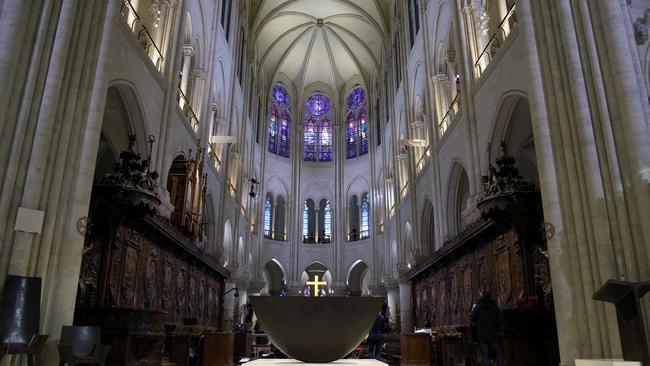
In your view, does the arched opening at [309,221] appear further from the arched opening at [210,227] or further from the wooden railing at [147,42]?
the wooden railing at [147,42]

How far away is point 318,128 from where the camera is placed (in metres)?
35.9

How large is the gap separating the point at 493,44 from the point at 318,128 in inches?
907

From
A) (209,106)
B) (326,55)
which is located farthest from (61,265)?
(326,55)

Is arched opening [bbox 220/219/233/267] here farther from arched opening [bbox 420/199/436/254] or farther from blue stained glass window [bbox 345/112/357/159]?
blue stained glass window [bbox 345/112/357/159]

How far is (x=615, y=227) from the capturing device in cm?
706

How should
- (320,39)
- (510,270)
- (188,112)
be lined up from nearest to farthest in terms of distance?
(510,270) < (188,112) < (320,39)

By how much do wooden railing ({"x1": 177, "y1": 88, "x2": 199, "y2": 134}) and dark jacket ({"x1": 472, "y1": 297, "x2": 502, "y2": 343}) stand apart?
11028mm

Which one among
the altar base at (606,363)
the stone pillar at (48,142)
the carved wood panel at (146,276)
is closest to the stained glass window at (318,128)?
the carved wood panel at (146,276)

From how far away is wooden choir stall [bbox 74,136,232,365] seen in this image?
878cm

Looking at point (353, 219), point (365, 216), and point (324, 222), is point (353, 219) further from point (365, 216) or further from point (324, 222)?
point (324, 222)

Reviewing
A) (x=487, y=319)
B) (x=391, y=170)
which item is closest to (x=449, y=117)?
(x=487, y=319)

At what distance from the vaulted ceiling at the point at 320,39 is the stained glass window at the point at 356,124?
134cm

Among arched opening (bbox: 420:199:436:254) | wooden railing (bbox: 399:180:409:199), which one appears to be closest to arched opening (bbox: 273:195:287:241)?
wooden railing (bbox: 399:180:409:199)

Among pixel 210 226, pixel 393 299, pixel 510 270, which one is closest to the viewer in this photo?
pixel 510 270
